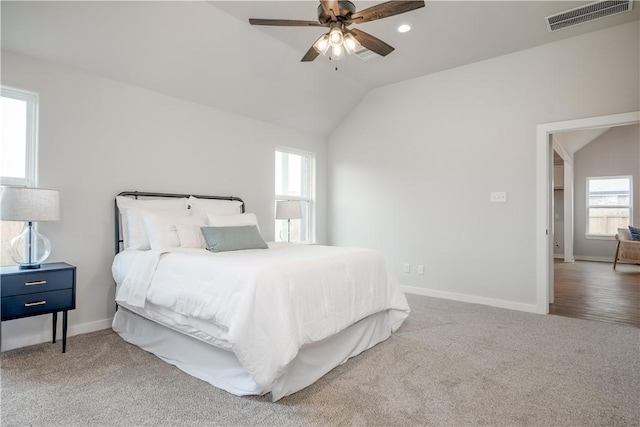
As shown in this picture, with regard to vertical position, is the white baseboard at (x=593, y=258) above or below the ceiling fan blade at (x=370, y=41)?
below

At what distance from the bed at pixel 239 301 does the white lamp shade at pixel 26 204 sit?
667 mm

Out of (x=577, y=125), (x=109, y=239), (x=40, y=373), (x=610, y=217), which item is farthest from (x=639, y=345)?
(x=610, y=217)

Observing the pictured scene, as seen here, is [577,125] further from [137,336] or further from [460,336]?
[137,336]

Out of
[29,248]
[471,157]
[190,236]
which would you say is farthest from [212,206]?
[471,157]

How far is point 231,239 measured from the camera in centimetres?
317

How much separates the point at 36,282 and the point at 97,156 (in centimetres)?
129

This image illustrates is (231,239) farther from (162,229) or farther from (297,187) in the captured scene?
(297,187)

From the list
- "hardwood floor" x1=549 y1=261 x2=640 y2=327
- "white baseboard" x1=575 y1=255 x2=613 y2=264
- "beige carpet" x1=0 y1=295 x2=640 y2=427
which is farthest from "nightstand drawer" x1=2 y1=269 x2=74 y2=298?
"white baseboard" x1=575 y1=255 x2=613 y2=264

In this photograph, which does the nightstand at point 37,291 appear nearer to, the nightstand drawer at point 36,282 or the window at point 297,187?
the nightstand drawer at point 36,282

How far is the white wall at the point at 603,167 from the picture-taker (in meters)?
7.76

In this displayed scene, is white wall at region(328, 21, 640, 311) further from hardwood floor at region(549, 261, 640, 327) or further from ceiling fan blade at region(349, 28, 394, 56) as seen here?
ceiling fan blade at region(349, 28, 394, 56)

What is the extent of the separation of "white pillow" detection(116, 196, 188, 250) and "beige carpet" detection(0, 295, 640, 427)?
34.0 inches

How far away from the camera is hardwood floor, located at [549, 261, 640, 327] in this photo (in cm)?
381

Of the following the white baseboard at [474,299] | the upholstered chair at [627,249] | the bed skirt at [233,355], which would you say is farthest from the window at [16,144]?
the upholstered chair at [627,249]
